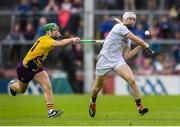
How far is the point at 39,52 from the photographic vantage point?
735 inches

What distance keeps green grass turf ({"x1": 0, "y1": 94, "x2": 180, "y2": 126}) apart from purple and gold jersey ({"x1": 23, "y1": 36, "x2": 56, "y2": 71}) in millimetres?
1256

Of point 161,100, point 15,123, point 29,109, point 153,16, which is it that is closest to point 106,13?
point 153,16

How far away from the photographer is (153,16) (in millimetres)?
33844

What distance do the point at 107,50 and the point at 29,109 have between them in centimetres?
413

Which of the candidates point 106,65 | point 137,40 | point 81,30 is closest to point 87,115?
point 106,65

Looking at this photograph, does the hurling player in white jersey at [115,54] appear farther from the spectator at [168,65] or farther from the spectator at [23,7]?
the spectator at [23,7]

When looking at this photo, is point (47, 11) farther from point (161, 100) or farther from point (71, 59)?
point (161, 100)

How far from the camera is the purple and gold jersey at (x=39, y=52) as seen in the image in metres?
18.5

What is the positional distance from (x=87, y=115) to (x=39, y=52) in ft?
6.72

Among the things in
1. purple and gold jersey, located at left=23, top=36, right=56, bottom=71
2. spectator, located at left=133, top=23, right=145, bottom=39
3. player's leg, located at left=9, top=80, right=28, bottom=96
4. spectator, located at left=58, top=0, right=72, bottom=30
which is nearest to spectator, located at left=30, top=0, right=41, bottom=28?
spectator, located at left=58, top=0, right=72, bottom=30

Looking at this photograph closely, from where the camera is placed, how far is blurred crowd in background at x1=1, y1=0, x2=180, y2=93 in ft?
107

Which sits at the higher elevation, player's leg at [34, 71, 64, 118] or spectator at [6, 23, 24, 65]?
player's leg at [34, 71, 64, 118]

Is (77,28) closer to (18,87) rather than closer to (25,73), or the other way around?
(18,87)

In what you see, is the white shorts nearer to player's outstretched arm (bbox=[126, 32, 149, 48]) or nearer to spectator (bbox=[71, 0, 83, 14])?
player's outstretched arm (bbox=[126, 32, 149, 48])
